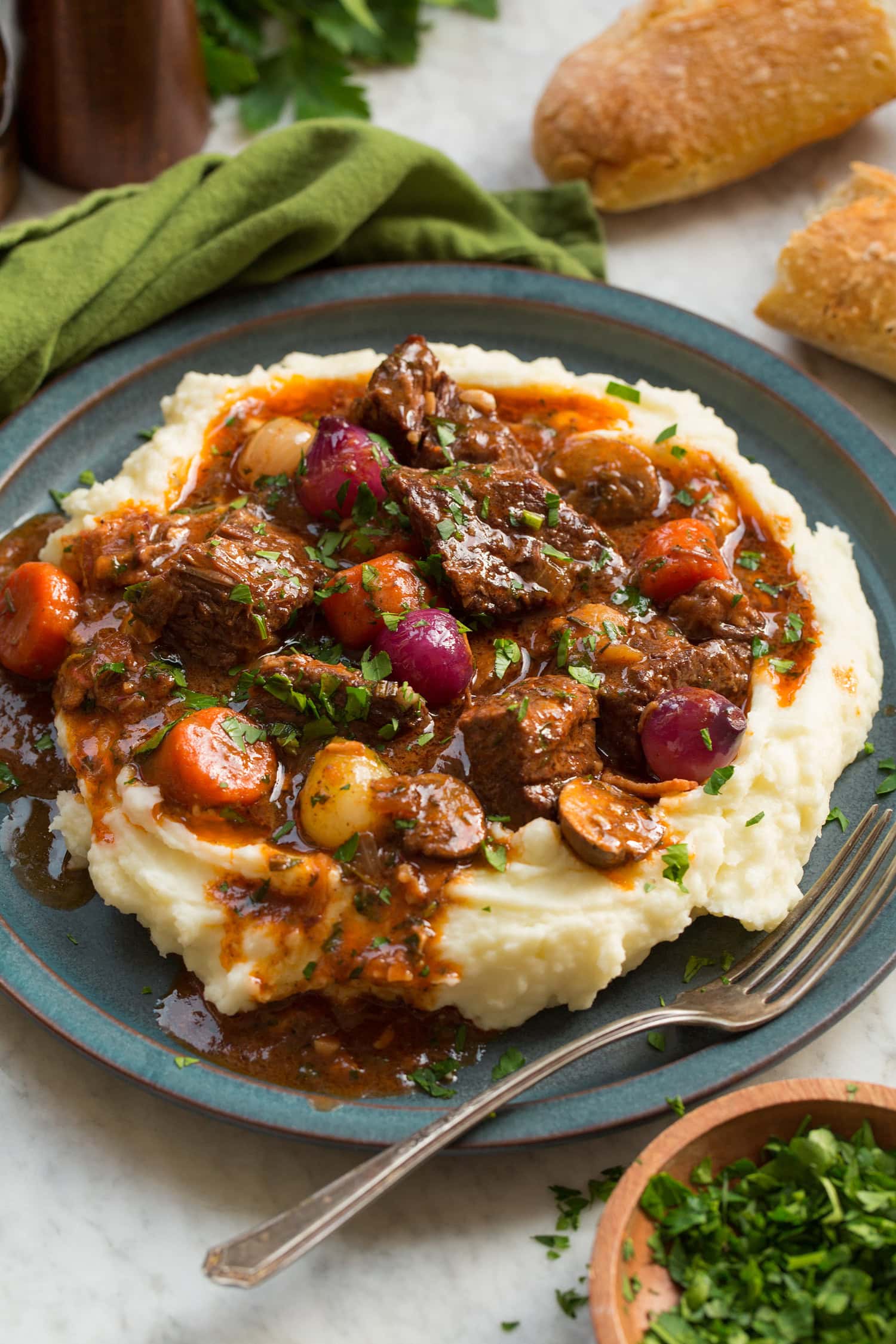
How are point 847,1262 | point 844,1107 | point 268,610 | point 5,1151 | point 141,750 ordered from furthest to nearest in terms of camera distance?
point 268,610, point 141,750, point 5,1151, point 844,1107, point 847,1262

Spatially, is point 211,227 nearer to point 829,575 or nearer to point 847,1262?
point 829,575

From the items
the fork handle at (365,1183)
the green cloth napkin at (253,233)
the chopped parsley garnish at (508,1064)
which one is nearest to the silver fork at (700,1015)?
the fork handle at (365,1183)

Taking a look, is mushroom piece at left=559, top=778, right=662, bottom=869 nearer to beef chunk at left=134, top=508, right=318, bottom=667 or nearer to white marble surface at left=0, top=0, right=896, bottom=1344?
white marble surface at left=0, top=0, right=896, bottom=1344

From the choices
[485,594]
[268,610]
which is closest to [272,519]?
[268,610]

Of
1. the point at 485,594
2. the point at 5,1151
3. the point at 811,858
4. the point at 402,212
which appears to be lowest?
the point at 5,1151

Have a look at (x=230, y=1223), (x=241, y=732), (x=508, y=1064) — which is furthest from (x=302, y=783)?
(x=230, y=1223)

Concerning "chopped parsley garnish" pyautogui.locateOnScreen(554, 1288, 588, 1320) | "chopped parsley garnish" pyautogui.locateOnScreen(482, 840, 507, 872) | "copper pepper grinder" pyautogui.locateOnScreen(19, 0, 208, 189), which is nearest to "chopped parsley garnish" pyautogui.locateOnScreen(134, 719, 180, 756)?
"chopped parsley garnish" pyautogui.locateOnScreen(482, 840, 507, 872)

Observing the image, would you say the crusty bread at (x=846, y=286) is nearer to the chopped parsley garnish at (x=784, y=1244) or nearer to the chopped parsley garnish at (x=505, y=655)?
the chopped parsley garnish at (x=505, y=655)
